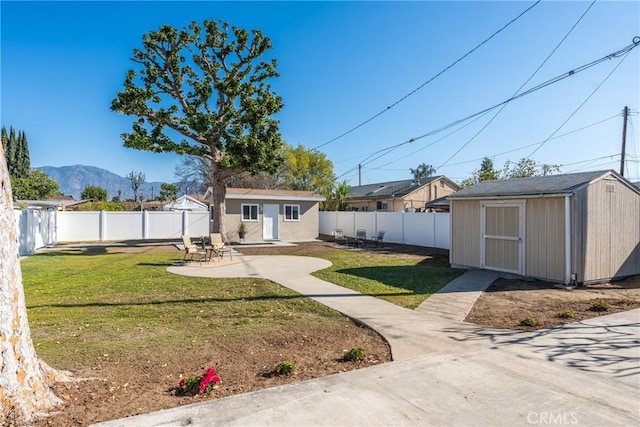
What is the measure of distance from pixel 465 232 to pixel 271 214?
13294 mm

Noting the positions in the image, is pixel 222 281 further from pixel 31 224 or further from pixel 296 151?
pixel 296 151

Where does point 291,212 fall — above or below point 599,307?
above

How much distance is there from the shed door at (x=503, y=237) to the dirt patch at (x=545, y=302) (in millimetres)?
906

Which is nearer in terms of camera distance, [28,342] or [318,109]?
[28,342]

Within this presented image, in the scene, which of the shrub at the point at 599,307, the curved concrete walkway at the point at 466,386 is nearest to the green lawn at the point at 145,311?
the curved concrete walkway at the point at 466,386

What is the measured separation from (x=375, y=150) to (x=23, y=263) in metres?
21.7

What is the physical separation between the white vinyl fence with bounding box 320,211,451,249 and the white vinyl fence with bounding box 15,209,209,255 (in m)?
10.0

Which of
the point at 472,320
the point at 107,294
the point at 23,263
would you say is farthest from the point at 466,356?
the point at 23,263

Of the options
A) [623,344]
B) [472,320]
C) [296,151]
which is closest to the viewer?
[623,344]

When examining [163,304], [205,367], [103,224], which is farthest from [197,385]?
[103,224]

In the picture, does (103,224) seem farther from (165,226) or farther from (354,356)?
(354,356)

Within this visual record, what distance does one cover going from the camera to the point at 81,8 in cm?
966

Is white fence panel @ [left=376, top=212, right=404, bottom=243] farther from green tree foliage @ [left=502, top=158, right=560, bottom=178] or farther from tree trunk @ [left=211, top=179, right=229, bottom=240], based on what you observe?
green tree foliage @ [left=502, top=158, right=560, bottom=178]

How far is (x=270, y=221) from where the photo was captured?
22781 millimetres
